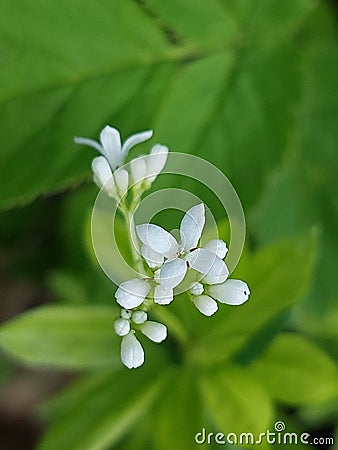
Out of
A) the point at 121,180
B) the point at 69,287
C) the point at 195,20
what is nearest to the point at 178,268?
the point at 121,180

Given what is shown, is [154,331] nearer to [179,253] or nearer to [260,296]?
[179,253]

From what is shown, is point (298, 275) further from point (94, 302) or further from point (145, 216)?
point (94, 302)

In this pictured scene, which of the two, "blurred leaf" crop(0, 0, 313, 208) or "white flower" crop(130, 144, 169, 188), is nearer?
"white flower" crop(130, 144, 169, 188)

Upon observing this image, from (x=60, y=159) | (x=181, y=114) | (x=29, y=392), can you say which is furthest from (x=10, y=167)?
(x=29, y=392)

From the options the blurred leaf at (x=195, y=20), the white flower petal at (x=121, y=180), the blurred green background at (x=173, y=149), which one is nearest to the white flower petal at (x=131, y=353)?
the white flower petal at (x=121, y=180)

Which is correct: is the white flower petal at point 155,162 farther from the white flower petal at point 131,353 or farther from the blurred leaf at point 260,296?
the blurred leaf at point 260,296

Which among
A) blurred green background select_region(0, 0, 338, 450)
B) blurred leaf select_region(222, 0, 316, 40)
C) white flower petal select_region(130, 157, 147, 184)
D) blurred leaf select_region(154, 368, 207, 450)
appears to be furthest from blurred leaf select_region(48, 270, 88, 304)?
white flower petal select_region(130, 157, 147, 184)

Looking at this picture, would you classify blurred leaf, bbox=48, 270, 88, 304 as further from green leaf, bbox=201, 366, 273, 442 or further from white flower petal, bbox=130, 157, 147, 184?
white flower petal, bbox=130, 157, 147, 184
